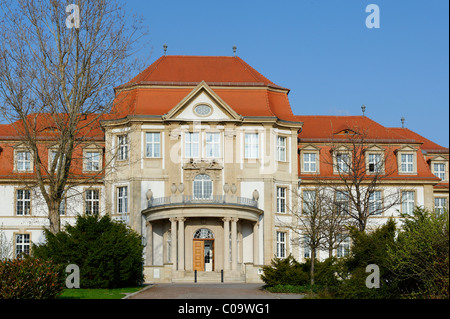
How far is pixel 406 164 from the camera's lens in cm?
5450

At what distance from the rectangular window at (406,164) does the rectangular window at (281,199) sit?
9340mm

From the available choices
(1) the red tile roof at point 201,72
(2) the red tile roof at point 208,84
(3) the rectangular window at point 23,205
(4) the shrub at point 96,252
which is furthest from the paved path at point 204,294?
(1) the red tile roof at point 201,72

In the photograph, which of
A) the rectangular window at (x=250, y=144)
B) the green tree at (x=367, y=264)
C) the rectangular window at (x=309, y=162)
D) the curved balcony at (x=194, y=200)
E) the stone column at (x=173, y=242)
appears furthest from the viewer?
the rectangular window at (x=309, y=162)

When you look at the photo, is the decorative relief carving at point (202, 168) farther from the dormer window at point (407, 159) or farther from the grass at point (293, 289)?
the grass at point (293, 289)

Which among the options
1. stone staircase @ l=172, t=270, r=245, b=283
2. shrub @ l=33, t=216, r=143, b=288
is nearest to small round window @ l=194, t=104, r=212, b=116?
stone staircase @ l=172, t=270, r=245, b=283

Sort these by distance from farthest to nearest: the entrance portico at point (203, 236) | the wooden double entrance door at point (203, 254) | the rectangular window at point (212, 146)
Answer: the rectangular window at point (212, 146), the wooden double entrance door at point (203, 254), the entrance portico at point (203, 236)

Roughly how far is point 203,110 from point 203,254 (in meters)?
9.05

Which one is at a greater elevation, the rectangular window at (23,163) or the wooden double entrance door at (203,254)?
the rectangular window at (23,163)

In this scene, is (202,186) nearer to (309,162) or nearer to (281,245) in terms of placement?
(281,245)

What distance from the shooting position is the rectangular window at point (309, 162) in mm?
53844

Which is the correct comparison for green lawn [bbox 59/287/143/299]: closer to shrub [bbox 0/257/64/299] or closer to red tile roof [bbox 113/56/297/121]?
shrub [bbox 0/257/64/299]

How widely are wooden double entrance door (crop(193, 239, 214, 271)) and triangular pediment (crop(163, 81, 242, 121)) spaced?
773cm
